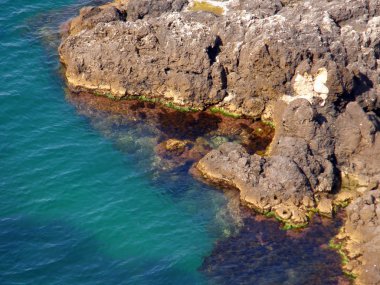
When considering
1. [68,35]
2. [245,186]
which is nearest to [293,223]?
[245,186]

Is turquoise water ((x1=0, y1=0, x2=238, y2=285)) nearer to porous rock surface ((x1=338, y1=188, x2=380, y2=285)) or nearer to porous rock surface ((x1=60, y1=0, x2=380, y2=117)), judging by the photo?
porous rock surface ((x1=60, y1=0, x2=380, y2=117))

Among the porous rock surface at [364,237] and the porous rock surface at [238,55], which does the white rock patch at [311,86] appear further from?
the porous rock surface at [364,237]

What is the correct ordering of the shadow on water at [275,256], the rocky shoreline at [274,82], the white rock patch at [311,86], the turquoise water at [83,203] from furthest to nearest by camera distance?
the white rock patch at [311,86], the rocky shoreline at [274,82], the turquoise water at [83,203], the shadow on water at [275,256]

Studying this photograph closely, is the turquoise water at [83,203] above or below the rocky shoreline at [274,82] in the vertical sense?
below

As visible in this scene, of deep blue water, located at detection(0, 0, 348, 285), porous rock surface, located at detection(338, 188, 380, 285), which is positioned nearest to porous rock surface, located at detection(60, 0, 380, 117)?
deep blue water, located at detection(0, 0, 348, 285)

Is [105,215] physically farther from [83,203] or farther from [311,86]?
[311,86]

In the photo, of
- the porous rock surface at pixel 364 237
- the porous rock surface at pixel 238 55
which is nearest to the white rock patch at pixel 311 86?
the porous rock surface at pixel 238 55
